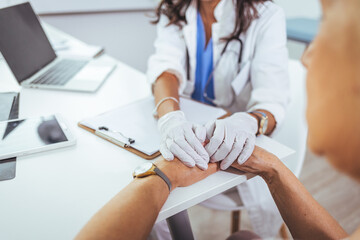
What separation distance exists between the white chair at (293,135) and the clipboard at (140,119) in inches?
12.0

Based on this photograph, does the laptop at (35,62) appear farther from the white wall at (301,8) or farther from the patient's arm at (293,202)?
the white wall at (301,8)

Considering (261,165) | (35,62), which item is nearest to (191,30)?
(35,62)

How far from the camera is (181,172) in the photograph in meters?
0.68

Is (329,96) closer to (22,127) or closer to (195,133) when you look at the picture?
(195,133)

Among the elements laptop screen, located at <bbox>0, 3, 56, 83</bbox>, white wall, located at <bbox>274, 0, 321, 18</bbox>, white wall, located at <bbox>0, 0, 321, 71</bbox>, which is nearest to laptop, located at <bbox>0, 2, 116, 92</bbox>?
laptop screen, located at <bbox>0, 3, 56, 83</bbox>

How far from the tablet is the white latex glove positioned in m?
0.36

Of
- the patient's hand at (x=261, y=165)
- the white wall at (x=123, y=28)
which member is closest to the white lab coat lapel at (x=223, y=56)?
the patient's hand at (x=261, y=165)

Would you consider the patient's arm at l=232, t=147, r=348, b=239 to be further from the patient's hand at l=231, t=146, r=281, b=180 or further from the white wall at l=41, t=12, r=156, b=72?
the white wall at l=41, t=12, r=156, b=72

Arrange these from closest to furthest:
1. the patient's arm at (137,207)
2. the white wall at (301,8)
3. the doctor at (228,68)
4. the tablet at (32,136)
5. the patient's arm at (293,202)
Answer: the patient's arm at (137,207)
the patient's arm at (293,202)
the tablet at (32,136)
the doctor at (228,68)
the white wall at (301,8)

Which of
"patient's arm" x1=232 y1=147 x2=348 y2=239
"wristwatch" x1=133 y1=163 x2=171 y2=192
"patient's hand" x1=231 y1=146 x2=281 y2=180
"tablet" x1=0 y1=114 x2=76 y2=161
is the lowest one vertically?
"patient's arm" x1=232 y1=147 x2=348 y2=239

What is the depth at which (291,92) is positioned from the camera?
119 cm

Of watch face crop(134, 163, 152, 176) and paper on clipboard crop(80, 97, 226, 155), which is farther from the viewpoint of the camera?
paper on clipboard crop(80, 97, 226, 155)

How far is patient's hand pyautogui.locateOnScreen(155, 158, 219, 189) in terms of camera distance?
2.20 feet

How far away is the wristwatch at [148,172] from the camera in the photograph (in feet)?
2.15
